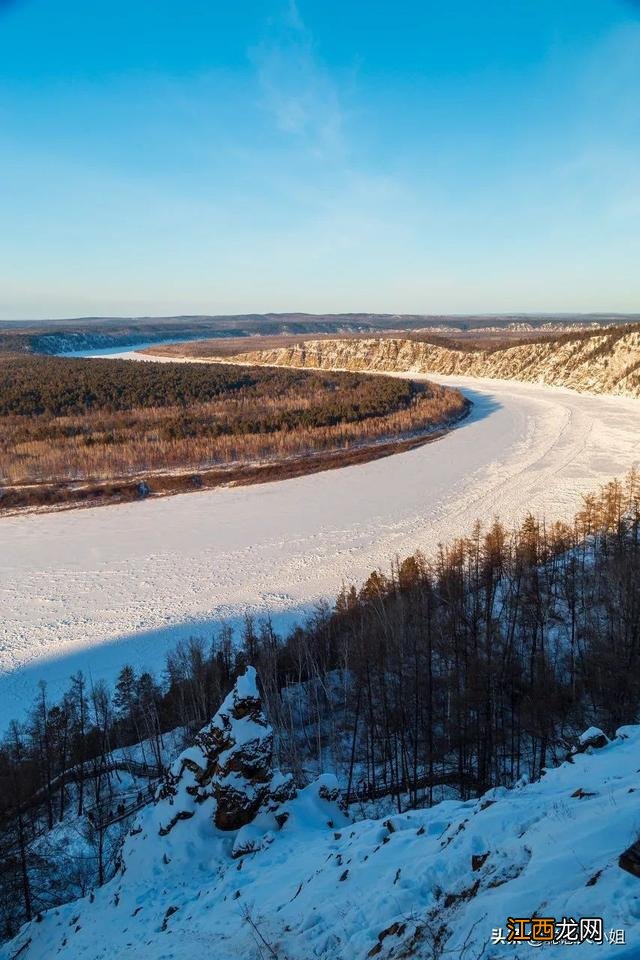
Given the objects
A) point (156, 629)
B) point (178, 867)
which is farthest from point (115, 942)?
point (156, 629)

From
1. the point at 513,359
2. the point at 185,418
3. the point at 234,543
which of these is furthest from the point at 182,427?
the point at 513,359

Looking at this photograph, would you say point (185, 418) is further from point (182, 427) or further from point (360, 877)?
point (360, 877)

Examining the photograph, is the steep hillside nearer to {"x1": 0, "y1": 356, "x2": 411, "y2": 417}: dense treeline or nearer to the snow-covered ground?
{"x1": 0, "y1": 356, "x2": 411, "y2": 417}: dense treeline

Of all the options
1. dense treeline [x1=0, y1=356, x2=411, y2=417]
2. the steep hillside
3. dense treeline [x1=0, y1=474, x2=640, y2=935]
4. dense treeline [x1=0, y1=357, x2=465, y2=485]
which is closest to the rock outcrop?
dense treeline [x1=0, y1=474, x2=640, y2=935]

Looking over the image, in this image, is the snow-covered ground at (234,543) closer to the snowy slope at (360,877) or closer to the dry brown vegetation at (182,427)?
the dry brown vegetation at (182,427)

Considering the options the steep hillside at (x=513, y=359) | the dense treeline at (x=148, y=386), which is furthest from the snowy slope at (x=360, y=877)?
the steep hillside at (x=513, y=359)

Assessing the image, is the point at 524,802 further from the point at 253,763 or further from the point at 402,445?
the point at 402,445
